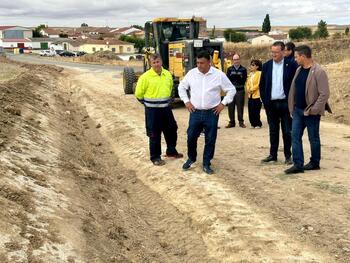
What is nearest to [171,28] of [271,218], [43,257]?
[271,218]

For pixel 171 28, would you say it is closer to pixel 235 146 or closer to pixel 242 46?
pixel 235 146

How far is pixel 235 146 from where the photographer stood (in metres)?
9.80

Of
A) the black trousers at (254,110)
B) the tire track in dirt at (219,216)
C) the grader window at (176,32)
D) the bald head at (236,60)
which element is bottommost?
the tire track in dirt at (219,216)

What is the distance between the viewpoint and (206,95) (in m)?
7.42

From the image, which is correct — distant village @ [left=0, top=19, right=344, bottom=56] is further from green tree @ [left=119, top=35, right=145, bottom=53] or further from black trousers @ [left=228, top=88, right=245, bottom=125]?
black trousers @ [left=228, top=88, right=245, bottom=125]

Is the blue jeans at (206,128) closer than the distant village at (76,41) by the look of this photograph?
Yes

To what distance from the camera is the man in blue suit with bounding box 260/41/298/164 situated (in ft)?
25.1

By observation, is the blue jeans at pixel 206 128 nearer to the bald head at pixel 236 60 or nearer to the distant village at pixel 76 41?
the bald head at pixel 236 60

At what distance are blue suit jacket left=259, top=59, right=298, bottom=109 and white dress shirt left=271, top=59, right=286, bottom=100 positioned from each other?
0.05 metres

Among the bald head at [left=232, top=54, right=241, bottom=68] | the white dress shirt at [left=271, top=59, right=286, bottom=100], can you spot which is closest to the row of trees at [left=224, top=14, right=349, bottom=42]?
the bald head at [left=232, top=54, right=241, bottom=68]

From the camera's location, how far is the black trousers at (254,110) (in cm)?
1161

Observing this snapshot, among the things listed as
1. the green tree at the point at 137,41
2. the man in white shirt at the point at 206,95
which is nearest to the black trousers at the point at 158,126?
the man in white shirt at the point at 206,95

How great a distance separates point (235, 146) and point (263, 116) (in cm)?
460

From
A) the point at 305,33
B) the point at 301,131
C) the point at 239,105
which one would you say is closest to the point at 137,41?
the point at 305,33
